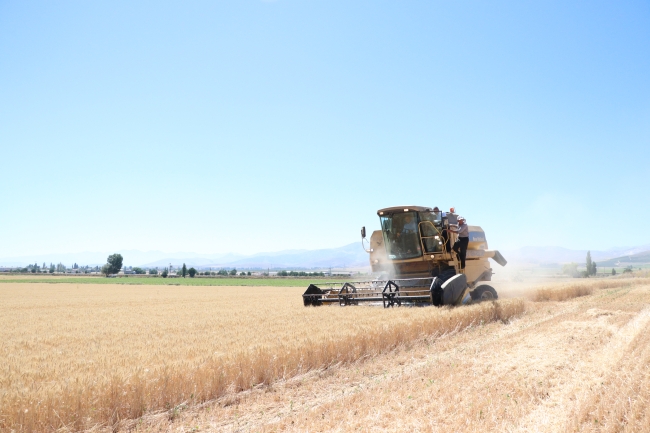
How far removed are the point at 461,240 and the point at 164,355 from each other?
33.0 feet

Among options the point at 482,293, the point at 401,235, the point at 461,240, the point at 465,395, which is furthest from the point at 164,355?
the point at 482,293

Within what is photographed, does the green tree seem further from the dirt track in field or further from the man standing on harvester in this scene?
the dirt track in field

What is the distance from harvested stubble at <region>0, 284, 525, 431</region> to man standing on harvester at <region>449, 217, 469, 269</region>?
3.24 meters

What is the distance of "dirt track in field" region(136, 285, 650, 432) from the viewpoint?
453 cm

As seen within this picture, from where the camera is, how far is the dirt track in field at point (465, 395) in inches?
178

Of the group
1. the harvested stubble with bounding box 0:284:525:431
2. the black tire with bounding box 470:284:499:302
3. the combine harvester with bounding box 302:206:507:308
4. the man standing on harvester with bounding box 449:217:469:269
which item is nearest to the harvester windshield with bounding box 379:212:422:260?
the combine harvester with bounding box 302:206:507:308

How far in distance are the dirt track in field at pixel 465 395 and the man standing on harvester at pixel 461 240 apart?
5.47m

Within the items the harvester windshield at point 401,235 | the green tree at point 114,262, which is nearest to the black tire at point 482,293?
the harvester windshield at point 401,235

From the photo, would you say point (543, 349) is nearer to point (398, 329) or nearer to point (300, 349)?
point (398, 329)

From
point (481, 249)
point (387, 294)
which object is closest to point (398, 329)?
point (387, 294)

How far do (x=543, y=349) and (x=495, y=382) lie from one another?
7.81 ft

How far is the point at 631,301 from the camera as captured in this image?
1506 cm

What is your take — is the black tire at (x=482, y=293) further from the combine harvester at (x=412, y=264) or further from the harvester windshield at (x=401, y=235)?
the harvester windshield at (x=401, y=235)

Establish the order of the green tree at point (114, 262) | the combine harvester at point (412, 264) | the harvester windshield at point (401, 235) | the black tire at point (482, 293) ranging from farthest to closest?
the green tree at point (114, 262) < the black tire at point (482, 293) < the harvester windshield at point (401, 235) < the combine harvester at point (412, 264)
